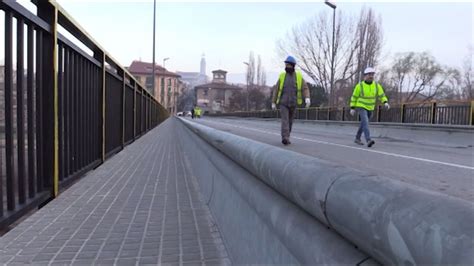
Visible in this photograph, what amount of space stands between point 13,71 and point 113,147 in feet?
19.5

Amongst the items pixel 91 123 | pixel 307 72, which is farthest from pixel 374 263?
pixel 307 72

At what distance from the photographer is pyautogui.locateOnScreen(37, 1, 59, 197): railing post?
4680 mm

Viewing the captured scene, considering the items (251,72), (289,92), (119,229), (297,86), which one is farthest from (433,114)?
(251,72)

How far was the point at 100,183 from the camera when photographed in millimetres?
7016

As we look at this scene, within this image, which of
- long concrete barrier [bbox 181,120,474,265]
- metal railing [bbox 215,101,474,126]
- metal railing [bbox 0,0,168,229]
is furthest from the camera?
metal railing [bbox 215,101,474,126]

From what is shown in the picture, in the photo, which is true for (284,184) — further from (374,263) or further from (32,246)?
(32,246)

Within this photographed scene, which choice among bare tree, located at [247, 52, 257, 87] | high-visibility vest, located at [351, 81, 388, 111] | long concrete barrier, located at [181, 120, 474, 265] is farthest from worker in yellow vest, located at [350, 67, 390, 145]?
bare tree, located at [247, 52, 257, 87]

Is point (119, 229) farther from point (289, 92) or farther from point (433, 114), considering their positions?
point (433, 114)

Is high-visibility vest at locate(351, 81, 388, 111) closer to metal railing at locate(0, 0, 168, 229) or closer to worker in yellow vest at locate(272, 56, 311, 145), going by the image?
worker in yellow vest at locate(272, 56, 311, 145)

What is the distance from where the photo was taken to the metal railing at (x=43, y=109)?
3.63 meters

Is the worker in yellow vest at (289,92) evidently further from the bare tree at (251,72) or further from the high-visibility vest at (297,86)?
the bare tree at (251,72)

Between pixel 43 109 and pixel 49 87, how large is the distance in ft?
0.78

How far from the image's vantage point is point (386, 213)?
127 centimetres

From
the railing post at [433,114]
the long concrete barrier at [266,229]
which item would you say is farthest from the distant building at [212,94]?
the long concrete barrier at [266,229]
